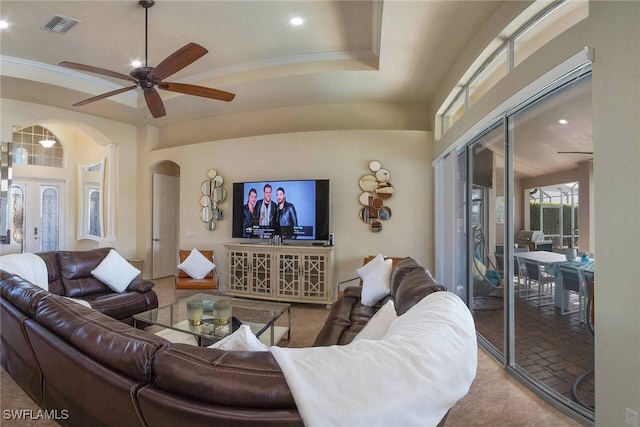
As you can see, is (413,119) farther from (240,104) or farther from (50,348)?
(50,348)

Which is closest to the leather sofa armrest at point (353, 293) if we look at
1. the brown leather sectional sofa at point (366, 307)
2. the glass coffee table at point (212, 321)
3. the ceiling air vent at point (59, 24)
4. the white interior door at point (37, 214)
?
the brown leather sectional sofa at point (366, 307)

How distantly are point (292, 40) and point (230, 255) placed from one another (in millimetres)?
3150

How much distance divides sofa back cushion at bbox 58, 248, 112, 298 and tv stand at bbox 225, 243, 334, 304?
1.71 meters

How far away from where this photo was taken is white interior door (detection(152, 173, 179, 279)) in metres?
6.36

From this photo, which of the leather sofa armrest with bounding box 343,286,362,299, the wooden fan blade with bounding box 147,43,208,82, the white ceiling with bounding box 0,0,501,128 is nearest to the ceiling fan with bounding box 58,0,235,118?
the wooden fan blade with bounding box 147,43,208,82

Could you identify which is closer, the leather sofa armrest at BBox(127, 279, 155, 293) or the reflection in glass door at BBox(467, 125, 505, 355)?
the reflection in glass door at BBox(467, 125, 505, 355)

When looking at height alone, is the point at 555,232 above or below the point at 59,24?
below

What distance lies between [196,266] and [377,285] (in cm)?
291

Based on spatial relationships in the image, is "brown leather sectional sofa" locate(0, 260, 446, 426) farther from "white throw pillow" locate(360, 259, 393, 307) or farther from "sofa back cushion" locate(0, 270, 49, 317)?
"white throw pillow" locate(360, 259, 393, 307)

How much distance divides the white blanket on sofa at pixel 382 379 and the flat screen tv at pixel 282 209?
3601 millimetres

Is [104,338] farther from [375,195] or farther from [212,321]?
[375,195]

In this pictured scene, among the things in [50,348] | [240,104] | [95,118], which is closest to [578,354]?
[50,348]

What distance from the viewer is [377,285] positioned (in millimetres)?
3045

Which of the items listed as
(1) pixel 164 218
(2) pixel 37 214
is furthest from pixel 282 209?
(2) pixel 37 214
